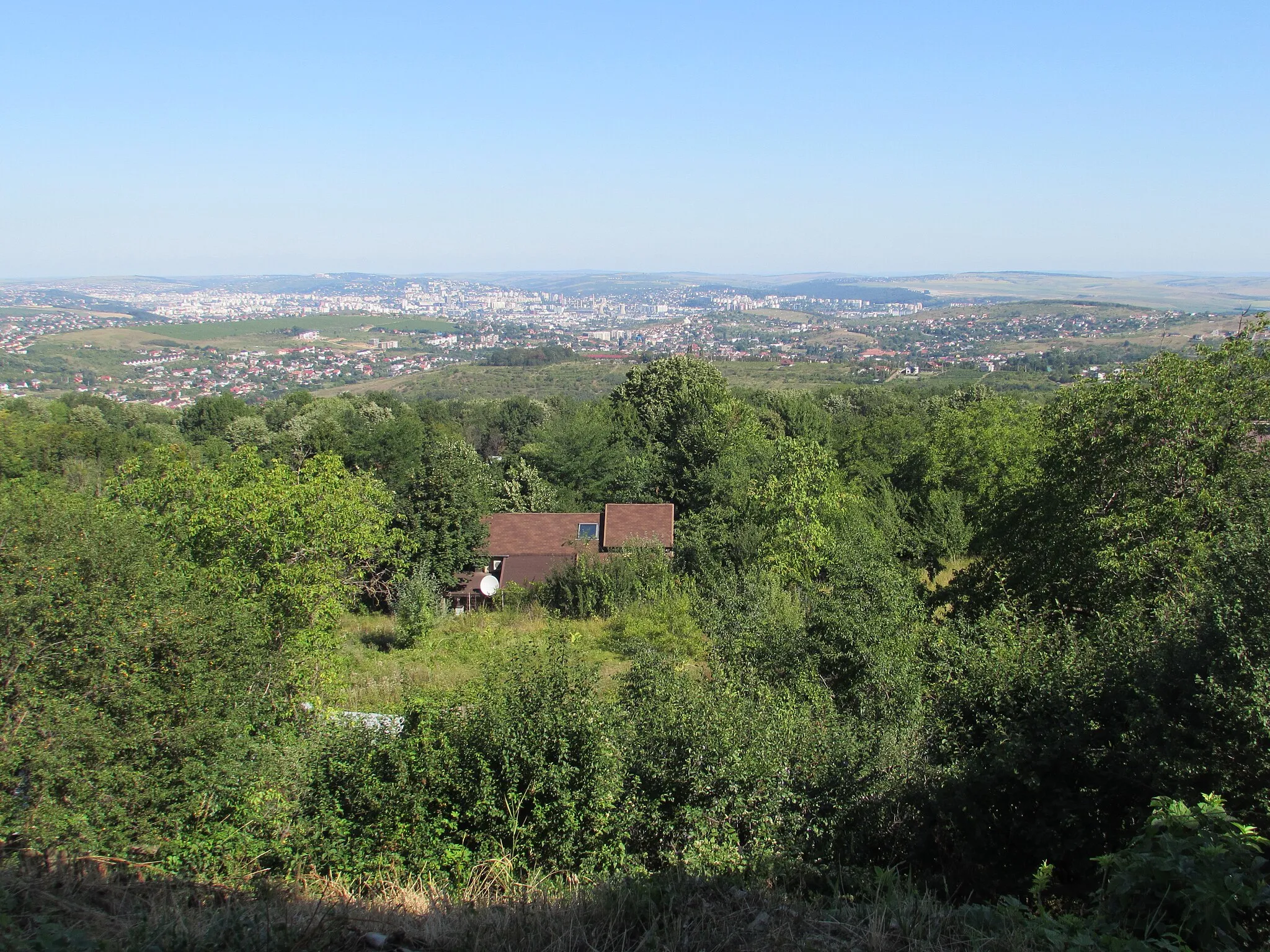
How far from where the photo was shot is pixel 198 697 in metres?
8.79

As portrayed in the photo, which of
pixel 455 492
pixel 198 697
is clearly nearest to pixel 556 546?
pixel 455 492

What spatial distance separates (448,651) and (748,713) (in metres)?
9.88

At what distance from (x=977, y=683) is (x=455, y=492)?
59.4 ft

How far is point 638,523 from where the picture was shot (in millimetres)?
27000

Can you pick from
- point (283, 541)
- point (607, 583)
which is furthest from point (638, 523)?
point (283, 541)

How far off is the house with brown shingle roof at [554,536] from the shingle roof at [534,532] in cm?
2

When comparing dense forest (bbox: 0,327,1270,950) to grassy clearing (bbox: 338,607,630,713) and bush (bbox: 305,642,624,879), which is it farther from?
A: grassy clearing (bbox: 338,607,630,713)

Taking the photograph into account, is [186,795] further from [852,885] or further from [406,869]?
[852,885]

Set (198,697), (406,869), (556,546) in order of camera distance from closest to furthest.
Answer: (406,869) → (198,697) → (556,546)

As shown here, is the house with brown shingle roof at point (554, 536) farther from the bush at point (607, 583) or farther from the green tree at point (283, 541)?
the green tree at point (283, 541)

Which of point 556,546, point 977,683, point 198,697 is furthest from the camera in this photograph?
point 556,546

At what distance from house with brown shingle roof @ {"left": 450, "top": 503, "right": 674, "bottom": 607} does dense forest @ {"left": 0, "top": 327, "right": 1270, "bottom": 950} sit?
27.5 feet

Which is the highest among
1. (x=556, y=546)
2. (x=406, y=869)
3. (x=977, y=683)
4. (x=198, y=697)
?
(x=977, y=683)

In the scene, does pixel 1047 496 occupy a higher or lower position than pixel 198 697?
higher
